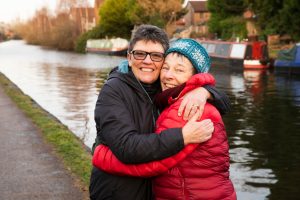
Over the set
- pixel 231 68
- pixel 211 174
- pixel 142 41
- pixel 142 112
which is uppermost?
pixel 142 41

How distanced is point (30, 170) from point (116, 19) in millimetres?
58815

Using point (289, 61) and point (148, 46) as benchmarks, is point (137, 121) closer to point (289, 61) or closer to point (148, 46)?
point (148, 46)

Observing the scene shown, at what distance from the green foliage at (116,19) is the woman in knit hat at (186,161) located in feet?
199

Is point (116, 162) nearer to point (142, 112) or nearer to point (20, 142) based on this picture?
point (142, 112)

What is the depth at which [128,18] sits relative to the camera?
61156mm

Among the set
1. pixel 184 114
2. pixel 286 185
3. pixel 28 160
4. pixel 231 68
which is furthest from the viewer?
pixel 231 68

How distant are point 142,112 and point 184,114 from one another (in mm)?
232

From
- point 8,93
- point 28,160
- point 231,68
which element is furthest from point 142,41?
point 231,68

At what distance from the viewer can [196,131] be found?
2398 millimetres

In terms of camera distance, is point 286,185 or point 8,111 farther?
point 8,111

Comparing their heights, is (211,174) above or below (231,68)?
above

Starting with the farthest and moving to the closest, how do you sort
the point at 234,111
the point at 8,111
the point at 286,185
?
the point at 234,111
the point at 8,111
the point at 286,185

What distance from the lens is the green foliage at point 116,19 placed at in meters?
63.2

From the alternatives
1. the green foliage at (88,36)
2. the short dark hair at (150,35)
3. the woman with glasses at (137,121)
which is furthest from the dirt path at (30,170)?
the green foliage at (88,36)
